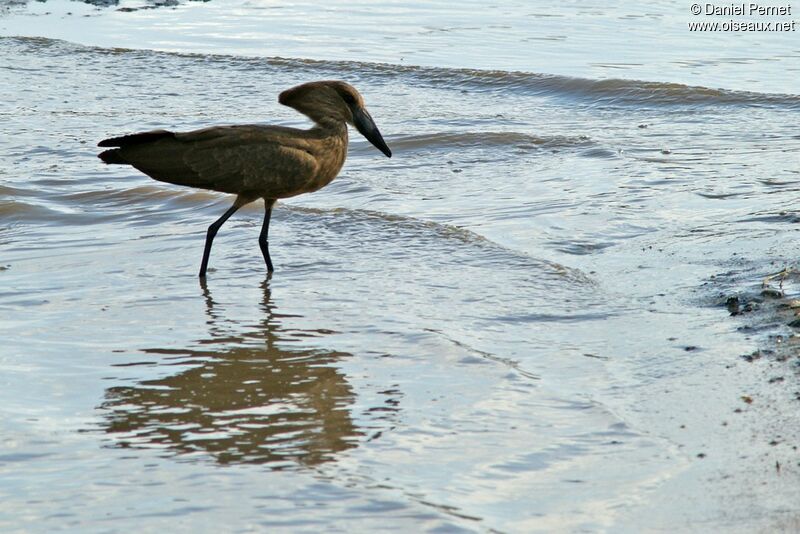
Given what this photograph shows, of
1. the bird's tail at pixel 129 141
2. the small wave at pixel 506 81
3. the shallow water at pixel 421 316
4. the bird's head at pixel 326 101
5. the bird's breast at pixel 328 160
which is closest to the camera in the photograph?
the shallow water at pixel 421 316

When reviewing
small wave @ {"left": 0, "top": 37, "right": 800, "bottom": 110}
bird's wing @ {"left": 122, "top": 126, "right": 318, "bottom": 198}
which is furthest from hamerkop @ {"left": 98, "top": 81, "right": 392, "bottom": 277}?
small wave @ {"left": 0, "top": 37, "right": 800, "bottom": 110}

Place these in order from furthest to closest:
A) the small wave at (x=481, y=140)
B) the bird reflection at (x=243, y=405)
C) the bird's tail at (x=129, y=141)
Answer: the small wave at (x=481, y=140) < the bird's tail at (x=129, y=141) < the bird reflection at (x=243, y=405)

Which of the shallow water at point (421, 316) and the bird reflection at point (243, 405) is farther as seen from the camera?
the bird reflection at point (243, 405)

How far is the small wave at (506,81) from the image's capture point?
11.8 meters

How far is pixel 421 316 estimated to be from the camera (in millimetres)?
6133

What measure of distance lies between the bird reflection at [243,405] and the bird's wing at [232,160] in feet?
3.84

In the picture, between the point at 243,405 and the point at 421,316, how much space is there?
4.52ft

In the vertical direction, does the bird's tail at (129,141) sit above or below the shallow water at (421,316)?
A: above

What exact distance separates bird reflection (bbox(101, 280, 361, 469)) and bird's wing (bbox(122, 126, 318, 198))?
1.17m

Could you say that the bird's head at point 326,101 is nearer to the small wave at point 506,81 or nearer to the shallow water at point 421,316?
the shallow water at point 421,316

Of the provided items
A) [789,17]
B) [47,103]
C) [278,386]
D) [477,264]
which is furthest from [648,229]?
[789,17]

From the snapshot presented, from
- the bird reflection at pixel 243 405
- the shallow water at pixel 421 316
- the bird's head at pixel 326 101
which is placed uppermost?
the bird's head at pixel 326 101

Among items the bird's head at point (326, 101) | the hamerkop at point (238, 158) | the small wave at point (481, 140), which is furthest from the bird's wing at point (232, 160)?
the small wave at point (481, 140)

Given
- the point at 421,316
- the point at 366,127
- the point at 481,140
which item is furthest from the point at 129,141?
the point at 481,140
